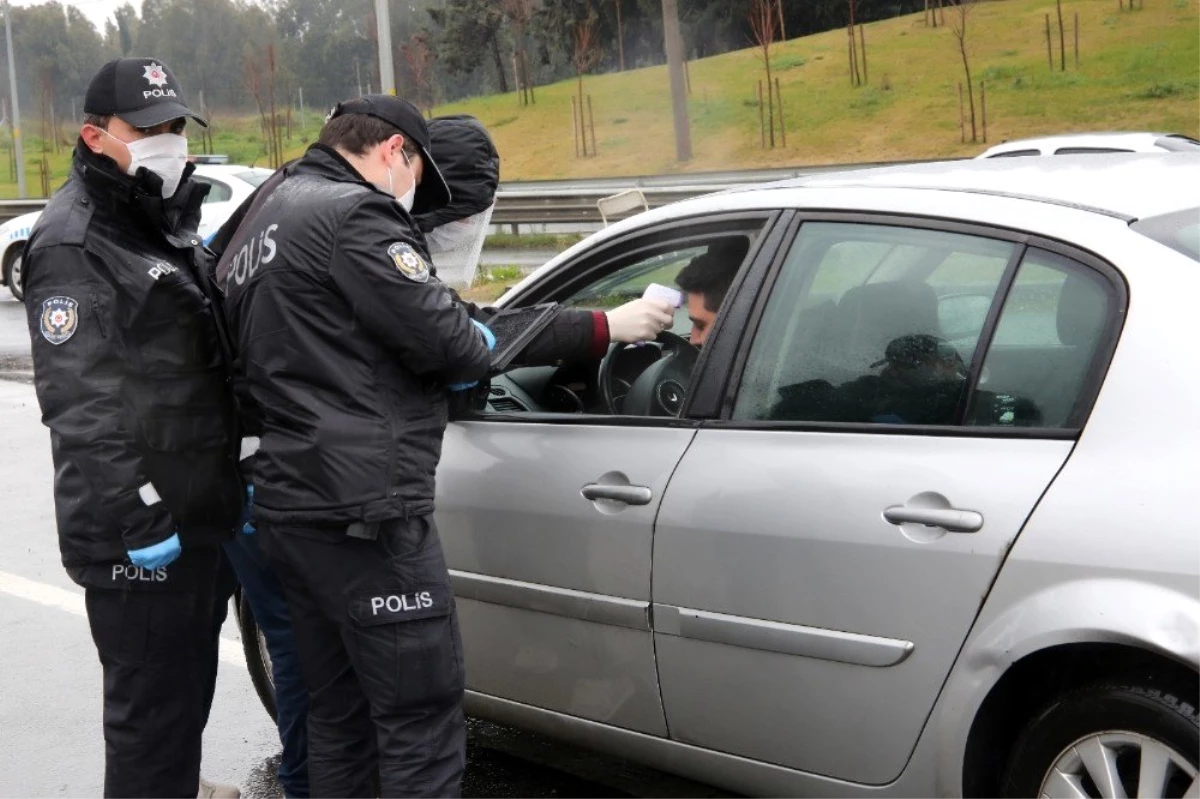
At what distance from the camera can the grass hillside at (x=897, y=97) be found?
3500cm

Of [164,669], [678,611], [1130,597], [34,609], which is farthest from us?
[34,609]

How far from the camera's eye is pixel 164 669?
323 centimetres

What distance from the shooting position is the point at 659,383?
3.54m

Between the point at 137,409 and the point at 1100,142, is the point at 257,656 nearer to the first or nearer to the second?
the point at 137,409

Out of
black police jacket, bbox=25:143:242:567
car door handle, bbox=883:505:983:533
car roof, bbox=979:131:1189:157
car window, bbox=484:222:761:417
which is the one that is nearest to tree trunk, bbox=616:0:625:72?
car roof, bbox=979:131:1189:157

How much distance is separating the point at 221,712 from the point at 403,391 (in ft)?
7.43

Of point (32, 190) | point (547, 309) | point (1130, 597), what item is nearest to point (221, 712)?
point (547, 309)

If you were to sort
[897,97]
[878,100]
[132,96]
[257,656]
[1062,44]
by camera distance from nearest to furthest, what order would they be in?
1. [132,96]
2. [257,656]
3. [1062,44]
4. [897,97]
5. [878,100]

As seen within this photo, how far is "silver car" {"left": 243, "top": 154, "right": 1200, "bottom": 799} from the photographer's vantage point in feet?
8.04

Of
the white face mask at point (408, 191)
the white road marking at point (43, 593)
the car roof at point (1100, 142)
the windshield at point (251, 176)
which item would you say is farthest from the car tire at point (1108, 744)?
the windshield at point (251, 176)

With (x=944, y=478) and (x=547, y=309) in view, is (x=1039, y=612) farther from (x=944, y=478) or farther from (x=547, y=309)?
(x=547, y=309)

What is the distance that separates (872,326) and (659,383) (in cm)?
72

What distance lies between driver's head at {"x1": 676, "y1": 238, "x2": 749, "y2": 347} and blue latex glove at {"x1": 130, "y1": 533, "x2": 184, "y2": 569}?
124cm

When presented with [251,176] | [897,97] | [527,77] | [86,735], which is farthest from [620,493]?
[527,77]
